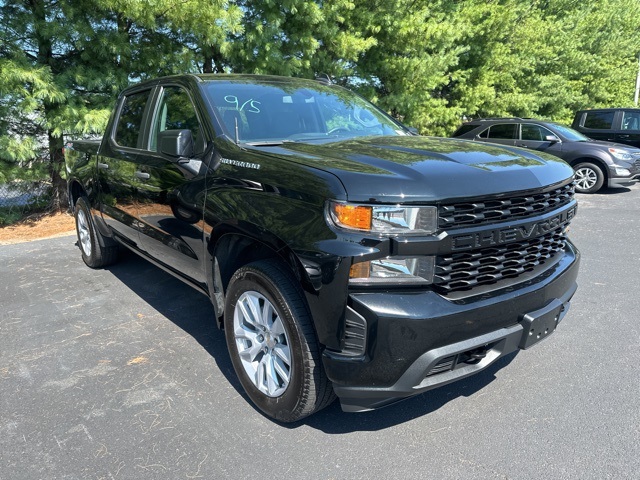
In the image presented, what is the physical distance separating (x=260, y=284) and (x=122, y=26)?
748cm

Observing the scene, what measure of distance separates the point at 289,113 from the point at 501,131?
9419 millimetres

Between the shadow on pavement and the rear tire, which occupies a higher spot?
the rear tire

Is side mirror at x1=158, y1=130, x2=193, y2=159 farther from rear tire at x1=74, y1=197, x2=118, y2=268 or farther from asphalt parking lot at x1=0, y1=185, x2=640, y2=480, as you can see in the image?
rear tire at x1=74, y1=197, x2=118, y2=268

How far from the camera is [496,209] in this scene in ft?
7.53

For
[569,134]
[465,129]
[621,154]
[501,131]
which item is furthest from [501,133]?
[621,154]

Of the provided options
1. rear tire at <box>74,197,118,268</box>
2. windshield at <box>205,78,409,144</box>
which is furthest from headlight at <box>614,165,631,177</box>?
rear tire at <box>74,197,118,268</box>

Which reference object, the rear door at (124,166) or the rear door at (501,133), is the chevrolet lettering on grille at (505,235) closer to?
the rear door at (124,166)

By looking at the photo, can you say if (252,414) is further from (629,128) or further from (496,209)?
(629,128)

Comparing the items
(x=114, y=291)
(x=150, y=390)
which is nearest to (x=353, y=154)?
(x=150, y=390)

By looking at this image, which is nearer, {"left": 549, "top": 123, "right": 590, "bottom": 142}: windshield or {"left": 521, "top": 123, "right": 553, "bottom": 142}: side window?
{"left": 549, "top": 123, "right": 590, "bottom": 142}: windshield

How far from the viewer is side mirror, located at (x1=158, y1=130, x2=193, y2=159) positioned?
9.30 feet

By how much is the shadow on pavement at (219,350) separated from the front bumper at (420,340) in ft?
1.55

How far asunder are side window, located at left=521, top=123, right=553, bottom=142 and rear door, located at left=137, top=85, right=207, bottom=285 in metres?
9.60

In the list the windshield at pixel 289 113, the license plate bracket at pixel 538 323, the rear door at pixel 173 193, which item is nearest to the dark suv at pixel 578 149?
the windshield at pixel 289 113
